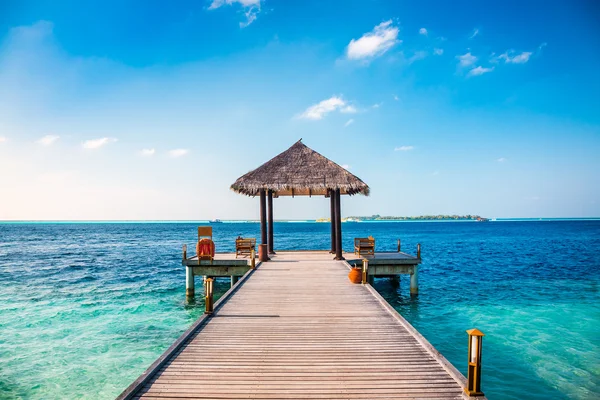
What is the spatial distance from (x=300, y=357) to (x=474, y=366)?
98.9 inches

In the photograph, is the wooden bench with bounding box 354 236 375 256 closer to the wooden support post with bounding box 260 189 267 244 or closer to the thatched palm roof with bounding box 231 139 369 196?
the thatched palm roof with bounding box 231 139 369 196

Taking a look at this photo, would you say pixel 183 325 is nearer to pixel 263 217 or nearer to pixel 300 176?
pixel 263 217

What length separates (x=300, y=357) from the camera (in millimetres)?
5609

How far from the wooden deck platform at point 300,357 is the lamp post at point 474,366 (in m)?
0.20

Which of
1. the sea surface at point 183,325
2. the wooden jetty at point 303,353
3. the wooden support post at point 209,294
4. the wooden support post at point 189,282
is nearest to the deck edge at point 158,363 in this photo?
the wooden jetty at point 303,353

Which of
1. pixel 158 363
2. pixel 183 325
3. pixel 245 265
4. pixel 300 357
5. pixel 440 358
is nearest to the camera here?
pixel 158 363

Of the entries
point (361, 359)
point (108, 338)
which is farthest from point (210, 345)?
point (108, 338)

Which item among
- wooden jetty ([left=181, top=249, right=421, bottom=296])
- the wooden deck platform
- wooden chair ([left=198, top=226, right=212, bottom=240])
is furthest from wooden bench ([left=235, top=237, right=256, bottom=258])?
the wooden deck platform

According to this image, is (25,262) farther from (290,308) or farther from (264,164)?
(290,308)

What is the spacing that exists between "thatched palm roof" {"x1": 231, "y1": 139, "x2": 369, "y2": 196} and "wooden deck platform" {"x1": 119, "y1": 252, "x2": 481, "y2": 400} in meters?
6.99

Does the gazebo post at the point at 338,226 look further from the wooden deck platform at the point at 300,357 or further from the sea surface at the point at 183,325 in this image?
the wooden deck platform at the point at 300,357

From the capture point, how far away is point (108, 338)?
38.6 ft

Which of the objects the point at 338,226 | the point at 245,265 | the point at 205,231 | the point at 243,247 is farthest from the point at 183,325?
the point at 338,226

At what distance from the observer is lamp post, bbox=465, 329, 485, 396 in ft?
14.3
